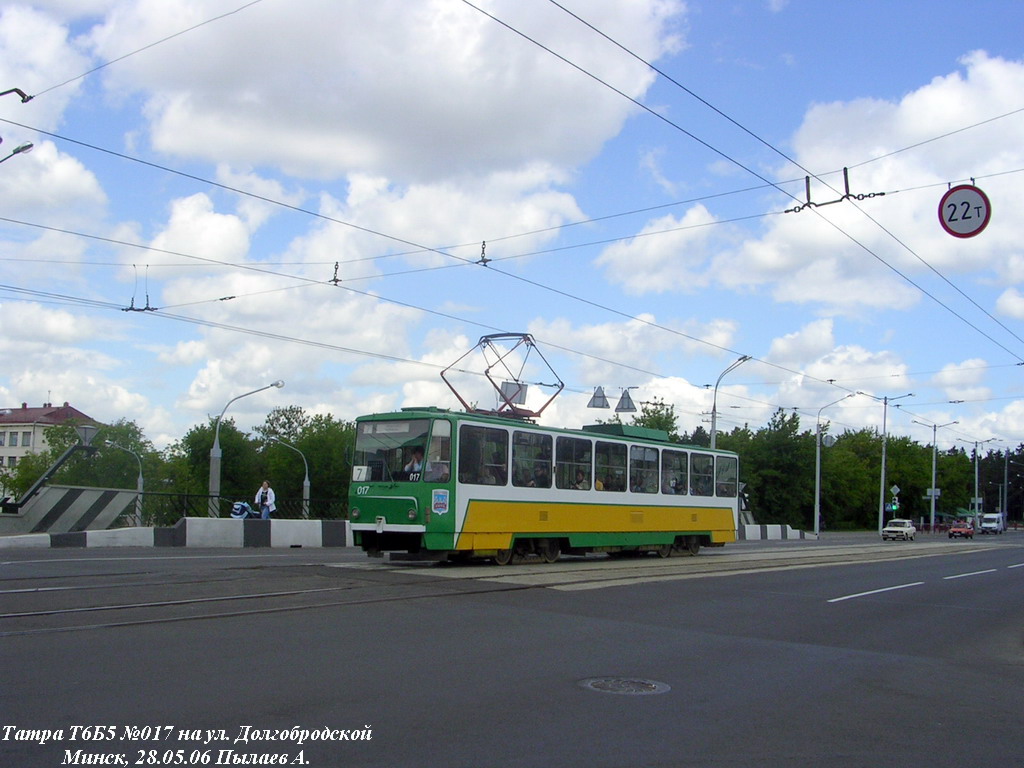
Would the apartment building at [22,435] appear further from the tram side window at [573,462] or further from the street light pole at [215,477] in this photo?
the tram side window at [573,462]

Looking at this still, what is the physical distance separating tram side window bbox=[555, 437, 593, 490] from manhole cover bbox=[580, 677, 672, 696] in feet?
40.8

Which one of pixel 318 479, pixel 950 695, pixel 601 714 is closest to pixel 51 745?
pixel 601 714

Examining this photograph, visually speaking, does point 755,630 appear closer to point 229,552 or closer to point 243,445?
point 229,552

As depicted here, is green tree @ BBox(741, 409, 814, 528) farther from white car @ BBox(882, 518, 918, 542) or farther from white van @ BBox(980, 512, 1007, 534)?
white van @ BBox(980, 512, 1007, 534)

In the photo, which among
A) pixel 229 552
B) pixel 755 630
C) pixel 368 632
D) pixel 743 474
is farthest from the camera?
pixel 743 474

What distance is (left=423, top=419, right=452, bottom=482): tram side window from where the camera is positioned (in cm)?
1817

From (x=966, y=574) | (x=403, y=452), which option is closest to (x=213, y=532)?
(x=403, y=452)

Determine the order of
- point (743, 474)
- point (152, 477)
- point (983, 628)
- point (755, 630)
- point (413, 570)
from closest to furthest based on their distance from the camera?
point (755, 630)
point (983, 628)
point (413, 570)
point (743, 474)
point (152, 477)

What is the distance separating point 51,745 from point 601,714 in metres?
3.65

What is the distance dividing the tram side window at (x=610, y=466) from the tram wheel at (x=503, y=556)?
311 centimetres

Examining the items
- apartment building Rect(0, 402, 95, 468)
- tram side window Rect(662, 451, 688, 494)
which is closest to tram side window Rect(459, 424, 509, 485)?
tram side window Rect(662, 451, 688, 494)

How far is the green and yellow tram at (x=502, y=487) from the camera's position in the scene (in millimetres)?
18234

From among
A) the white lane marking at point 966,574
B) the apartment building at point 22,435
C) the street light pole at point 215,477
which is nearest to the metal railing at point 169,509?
the street light pole at point 215,477

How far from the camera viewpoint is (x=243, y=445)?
366 feet
